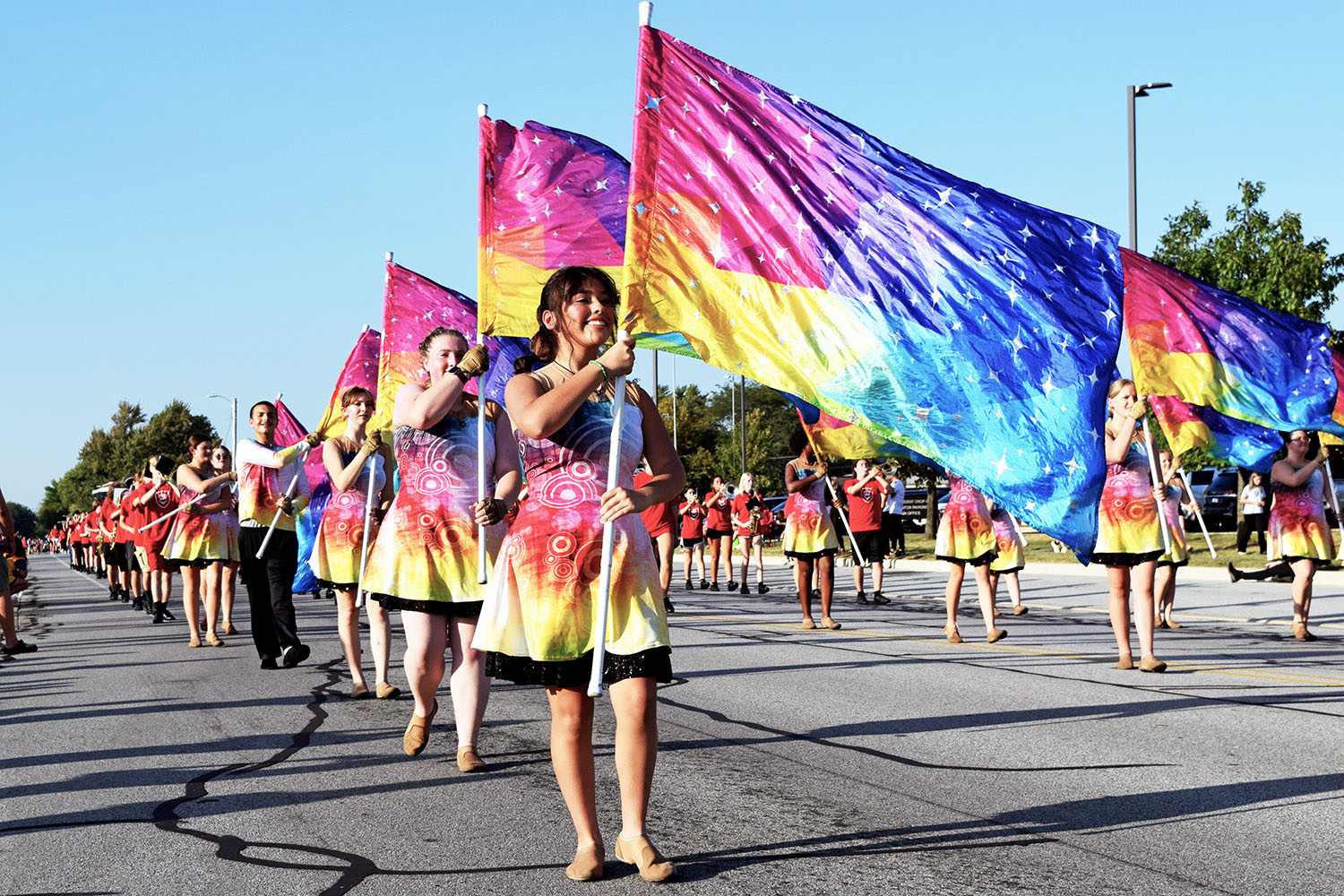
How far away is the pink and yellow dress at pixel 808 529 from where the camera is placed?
14977 millimetres

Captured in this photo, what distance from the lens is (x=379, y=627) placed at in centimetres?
875

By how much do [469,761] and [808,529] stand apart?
8.79 m

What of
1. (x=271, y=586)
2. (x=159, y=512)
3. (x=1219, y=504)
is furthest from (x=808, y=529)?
(x=1219, y=504)

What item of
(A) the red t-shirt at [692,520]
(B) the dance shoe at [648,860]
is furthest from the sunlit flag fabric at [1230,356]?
(A) the red t-shirt at [692,520]

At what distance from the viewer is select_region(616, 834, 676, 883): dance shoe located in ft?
15.0

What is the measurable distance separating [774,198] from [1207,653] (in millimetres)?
6870

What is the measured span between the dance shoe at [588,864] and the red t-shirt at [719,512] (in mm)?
20912

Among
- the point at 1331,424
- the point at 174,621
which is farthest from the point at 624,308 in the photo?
the point at 174,621

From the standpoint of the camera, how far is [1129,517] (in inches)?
396

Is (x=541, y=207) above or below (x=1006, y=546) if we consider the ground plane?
above

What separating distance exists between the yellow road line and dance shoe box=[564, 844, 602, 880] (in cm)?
646

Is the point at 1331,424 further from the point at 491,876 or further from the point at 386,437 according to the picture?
the point at 491,876

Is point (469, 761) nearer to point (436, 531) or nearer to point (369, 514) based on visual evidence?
point (436, 531)

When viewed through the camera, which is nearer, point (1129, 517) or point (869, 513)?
point (1129, 517)
